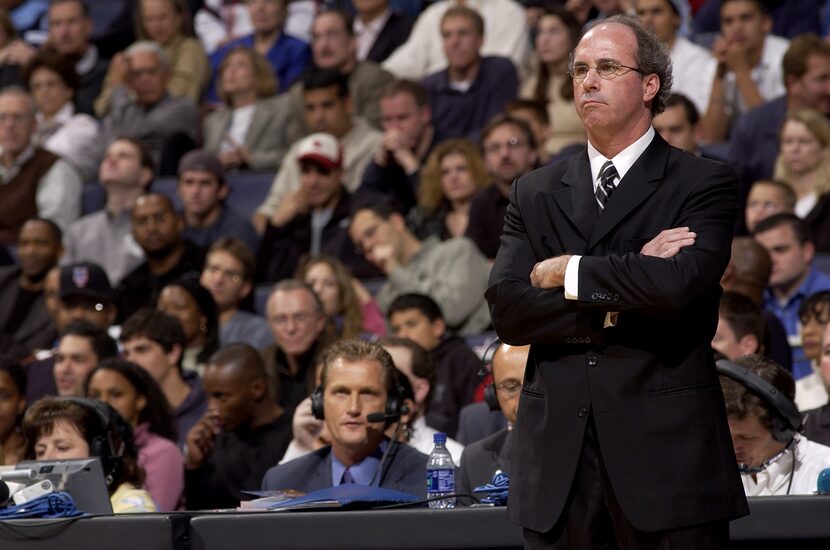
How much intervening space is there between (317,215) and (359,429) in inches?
153

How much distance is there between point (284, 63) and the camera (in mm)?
10180

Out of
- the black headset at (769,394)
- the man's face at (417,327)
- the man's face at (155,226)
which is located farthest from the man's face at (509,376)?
the man's face at (155,226)

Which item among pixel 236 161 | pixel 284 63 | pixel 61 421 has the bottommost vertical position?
pixel 61 421

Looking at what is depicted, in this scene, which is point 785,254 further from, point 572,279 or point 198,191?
point 572,279

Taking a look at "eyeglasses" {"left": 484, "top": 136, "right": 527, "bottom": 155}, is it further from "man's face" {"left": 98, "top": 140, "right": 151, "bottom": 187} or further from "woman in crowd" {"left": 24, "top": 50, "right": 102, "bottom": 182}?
"woman in crowd" {"left": 24, "top": 50, "right": 102, "bottom": 182}

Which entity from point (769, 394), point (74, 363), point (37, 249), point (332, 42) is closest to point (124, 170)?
point (37, 249)

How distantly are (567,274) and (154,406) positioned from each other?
3376mm

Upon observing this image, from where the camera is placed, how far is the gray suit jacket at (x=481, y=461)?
4.41 m

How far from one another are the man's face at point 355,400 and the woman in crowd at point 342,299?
7.75 feet

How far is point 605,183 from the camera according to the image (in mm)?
2783

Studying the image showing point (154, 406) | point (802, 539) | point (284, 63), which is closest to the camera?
point (802, 539)

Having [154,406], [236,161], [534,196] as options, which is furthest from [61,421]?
[236,161]

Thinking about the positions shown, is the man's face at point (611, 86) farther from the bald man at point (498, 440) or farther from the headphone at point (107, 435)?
the headphone at point (107, 435)

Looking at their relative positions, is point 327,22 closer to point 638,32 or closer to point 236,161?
point 236,161
